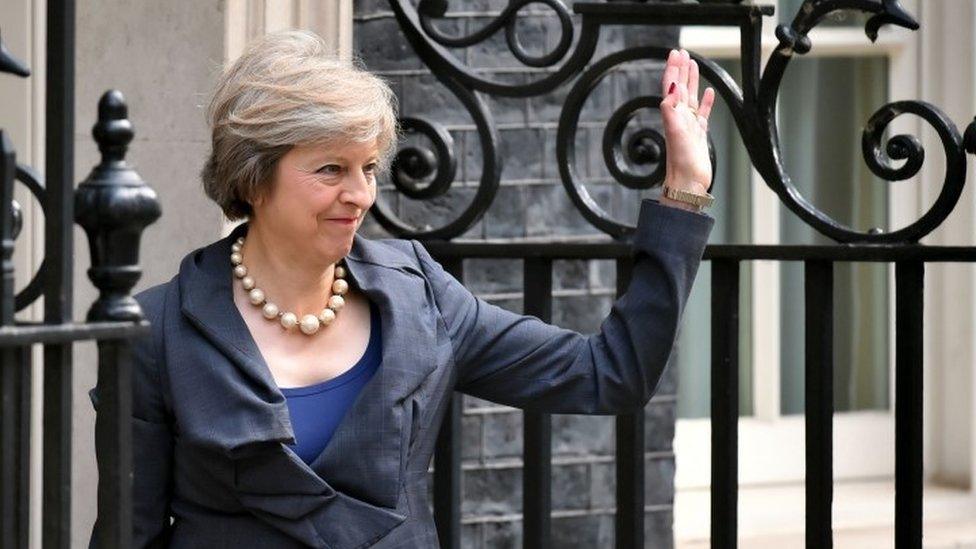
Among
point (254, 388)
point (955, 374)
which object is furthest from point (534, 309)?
point (955, 374)

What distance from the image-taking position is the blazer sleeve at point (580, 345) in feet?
9.48

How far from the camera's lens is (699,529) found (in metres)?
5.71

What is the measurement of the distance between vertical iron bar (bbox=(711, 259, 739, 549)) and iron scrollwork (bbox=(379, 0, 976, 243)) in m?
0.18

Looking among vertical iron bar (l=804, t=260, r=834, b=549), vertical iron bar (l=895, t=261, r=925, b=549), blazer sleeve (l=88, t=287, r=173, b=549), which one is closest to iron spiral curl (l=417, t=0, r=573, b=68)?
vertical iron bar (l=804, t=260, r=834, b=549)

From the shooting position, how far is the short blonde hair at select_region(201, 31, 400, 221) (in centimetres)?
278

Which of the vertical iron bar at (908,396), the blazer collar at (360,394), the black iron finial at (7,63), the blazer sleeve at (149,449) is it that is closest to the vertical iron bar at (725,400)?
the vertical iron bar at (908,396)

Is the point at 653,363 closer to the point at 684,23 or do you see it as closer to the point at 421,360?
the point at 421,360

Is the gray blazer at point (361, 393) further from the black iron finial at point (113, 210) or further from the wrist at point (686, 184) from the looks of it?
the black iron finial at point (113, 210)

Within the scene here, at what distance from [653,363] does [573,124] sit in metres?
0.68

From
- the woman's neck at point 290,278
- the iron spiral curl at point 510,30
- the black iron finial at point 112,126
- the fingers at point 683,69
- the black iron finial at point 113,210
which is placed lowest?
the woman's neck at point 290,278

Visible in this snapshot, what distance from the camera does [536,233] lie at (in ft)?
16.8

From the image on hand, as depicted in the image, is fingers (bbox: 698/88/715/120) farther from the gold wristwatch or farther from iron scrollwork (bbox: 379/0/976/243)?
iron scrollwork (bbox: 379/0/976/243)

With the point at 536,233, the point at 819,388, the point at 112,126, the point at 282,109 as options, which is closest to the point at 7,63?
the point at 112,126

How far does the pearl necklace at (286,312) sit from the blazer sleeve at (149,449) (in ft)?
0.53
